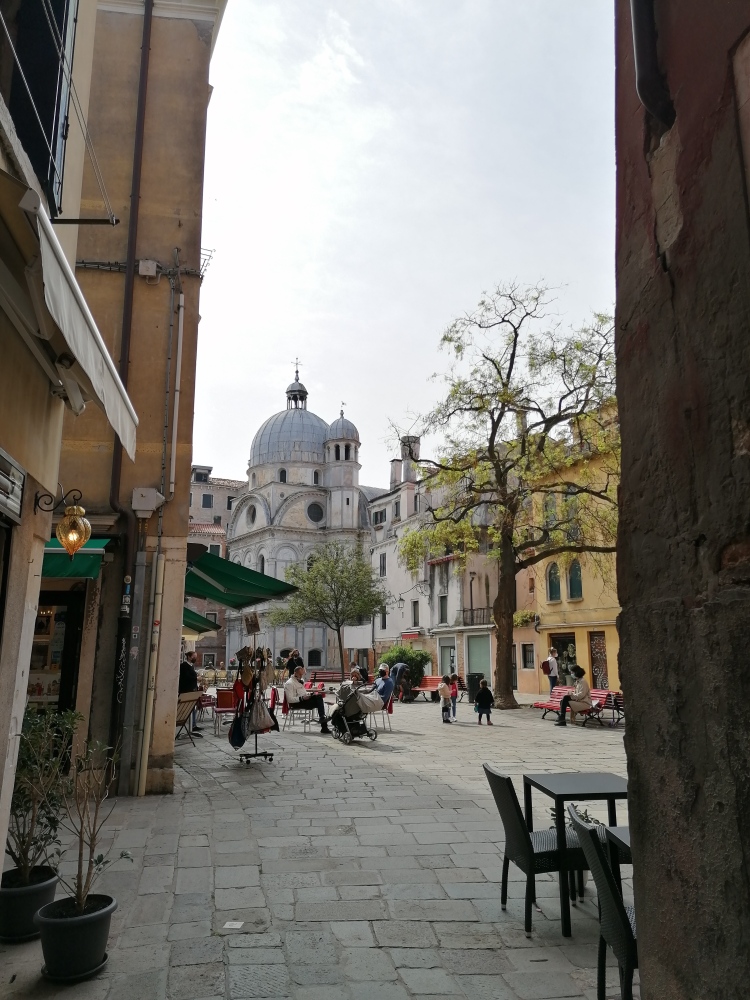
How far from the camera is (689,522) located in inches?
81.4

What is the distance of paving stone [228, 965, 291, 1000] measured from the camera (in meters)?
3.44

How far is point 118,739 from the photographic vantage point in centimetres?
790

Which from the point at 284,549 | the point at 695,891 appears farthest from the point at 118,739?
the point at 284,549

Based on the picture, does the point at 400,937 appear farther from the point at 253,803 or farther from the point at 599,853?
the point at 253,803

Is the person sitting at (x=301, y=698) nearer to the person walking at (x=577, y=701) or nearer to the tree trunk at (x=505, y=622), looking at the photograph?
the person walking at (x=577, y=701)

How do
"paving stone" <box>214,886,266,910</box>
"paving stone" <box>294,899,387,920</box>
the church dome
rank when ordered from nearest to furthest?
"paving stone" <box>294,899,387,920</box>
"paving stone" <box>214,886,266,910</box>
the church dome

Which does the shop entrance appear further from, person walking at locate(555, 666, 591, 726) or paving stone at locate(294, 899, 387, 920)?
person walking at locate(555, 666, 591, 726)

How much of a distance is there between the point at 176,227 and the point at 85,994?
830 centimetres

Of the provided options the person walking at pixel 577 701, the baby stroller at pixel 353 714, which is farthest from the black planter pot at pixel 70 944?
the person walking at pixel 577 701

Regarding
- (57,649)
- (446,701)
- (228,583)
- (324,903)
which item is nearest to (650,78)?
(324,903)

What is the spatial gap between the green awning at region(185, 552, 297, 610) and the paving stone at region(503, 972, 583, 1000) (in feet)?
22.1

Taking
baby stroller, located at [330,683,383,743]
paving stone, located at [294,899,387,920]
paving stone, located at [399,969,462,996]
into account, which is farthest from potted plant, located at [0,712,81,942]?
baby stroller, located at [330,683,383,743]

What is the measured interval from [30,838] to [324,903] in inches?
68.7

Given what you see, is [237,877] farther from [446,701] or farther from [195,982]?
[446,701]
